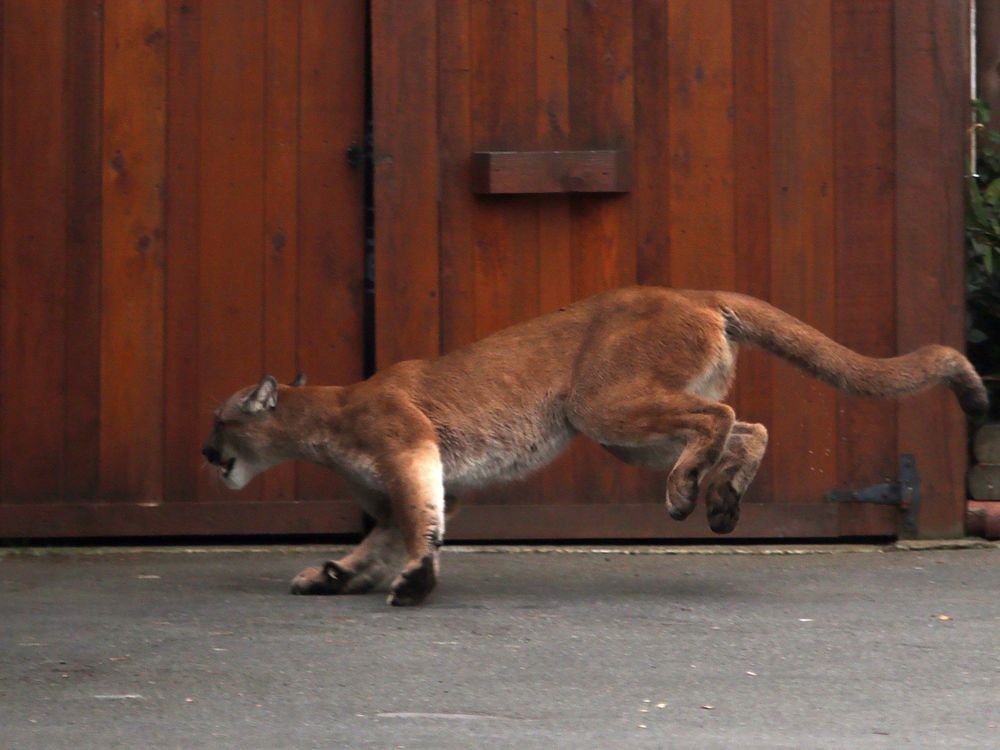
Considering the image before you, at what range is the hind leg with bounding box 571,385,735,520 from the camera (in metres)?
6.16

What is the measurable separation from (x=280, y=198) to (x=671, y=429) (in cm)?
226

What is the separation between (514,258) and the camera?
7586 mm

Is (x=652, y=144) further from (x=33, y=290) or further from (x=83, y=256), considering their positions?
(x=33, y=290)

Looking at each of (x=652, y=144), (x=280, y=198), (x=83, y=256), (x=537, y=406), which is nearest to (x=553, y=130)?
(x=652, y=144)

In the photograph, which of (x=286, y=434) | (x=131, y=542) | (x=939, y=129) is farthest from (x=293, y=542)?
(x=939, y=129)

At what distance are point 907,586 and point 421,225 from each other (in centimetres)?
254

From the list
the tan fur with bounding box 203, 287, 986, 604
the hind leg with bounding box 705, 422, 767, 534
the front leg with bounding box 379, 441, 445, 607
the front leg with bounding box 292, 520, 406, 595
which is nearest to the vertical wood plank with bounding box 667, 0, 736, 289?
the tan fur with bounding box 203, 287, 986, 604

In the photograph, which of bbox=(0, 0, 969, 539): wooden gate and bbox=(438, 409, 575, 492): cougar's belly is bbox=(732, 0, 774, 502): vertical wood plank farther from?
bbox=(438, 409, 575, 492): cougar's belly

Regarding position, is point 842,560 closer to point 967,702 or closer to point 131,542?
point 967,702

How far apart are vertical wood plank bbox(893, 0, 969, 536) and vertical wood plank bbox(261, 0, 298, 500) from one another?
2592mm

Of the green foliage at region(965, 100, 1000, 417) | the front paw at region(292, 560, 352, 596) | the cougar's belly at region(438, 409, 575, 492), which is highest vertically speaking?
the green foliage at region(965, 100, 1000, 417)

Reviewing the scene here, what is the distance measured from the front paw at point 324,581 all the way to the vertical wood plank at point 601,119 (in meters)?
1.80

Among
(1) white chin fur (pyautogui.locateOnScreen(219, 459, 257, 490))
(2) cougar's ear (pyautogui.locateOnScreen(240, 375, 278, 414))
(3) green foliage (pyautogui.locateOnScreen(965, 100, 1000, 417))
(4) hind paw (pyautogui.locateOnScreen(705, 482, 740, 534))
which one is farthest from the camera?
(3) green foliage (pyautogui.locateOnScreen(965, 100, 1000, 417))

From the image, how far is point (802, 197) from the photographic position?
24.9 feet
